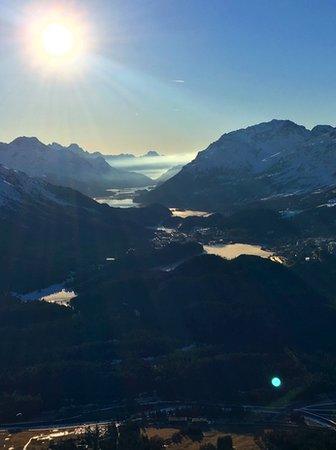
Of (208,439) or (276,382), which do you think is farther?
(276,382)

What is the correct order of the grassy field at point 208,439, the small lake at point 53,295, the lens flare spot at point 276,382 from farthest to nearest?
the small lake at point 53,295 < the lens flare spot at point 276,382 < the grassy field at point 208,439

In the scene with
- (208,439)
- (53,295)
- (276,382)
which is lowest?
(276,382)

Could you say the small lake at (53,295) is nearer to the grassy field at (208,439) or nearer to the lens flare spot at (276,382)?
the lens flare spot at (276,382)

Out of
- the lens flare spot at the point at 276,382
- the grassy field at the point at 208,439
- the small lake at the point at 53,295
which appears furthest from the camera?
the small lake at the point at 53,295

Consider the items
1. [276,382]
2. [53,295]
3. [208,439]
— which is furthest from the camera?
[53,295]

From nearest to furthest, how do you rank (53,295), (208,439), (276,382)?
(208,439) < (276,382) < (53,295)

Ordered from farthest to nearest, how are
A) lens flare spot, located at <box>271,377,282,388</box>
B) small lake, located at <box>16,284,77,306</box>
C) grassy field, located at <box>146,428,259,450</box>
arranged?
1. small lake, located at <box>16,284,77,306</box>
2. lens flare spot, located at <box>271,377,282,388</box>
3. grassy field, located at <box>146,428,259,450</box>

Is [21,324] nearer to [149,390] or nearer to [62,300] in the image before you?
[62,300]

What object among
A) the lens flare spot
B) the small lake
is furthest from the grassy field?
the small lake

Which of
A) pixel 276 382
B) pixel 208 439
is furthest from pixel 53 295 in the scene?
pixel 208 439

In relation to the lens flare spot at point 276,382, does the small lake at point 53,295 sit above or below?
above

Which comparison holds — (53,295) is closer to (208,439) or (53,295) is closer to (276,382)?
(276,382)

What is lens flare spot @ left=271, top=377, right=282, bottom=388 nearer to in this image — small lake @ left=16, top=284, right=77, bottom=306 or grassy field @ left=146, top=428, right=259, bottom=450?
grassy field @ left=146, top=428, right=259, bottom=450

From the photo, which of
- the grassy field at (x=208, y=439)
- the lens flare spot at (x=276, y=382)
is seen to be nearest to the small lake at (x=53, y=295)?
the lens flare spot at (x=276, y=382)
